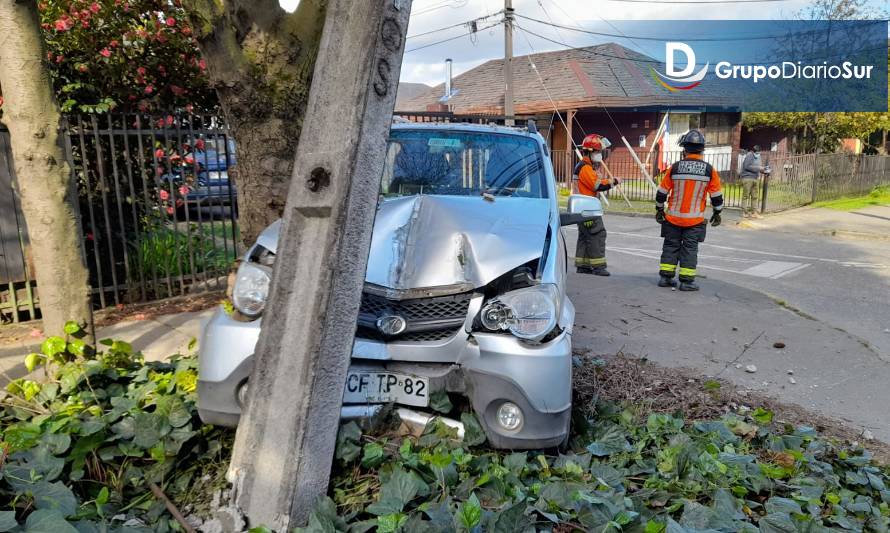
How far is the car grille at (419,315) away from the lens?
10.1 feet

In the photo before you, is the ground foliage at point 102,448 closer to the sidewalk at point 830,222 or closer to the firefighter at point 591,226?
the firefighter at point 591,226

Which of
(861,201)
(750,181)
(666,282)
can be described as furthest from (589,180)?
(861,201)

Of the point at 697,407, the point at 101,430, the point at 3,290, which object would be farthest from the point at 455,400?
the point at 3,290

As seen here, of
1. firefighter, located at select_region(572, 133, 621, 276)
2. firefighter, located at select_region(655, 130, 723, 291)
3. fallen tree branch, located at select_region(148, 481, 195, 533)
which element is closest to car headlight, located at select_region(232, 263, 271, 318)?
fallen tree branch, located at select_region(148, 481, 195, 533)

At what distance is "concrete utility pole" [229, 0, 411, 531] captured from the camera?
7.94 ft

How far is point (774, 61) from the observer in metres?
26.0

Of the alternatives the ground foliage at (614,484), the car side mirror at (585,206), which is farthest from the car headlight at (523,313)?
the car side mirror at (585,206)

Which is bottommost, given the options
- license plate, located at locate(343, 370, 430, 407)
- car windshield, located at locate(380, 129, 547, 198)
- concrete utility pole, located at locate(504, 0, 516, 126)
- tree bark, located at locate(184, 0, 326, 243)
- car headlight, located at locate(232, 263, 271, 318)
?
license plate, located at locate(343, 370, 430, 407)

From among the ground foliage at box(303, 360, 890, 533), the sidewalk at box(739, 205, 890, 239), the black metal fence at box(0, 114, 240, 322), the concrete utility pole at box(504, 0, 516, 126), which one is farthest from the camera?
the concrete utility pole at box(504, 0, 516, 126)

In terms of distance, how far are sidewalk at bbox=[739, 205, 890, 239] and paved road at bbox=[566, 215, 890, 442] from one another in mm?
2818

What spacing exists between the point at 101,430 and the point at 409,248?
161 centimetres

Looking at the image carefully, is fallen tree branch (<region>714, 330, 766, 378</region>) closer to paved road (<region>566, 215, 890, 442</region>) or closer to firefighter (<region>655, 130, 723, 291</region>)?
paved road (<region>566, 215, 890, 442</region>)

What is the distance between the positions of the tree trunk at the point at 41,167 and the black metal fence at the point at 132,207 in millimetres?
2317

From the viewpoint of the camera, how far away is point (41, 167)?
4.06 m
